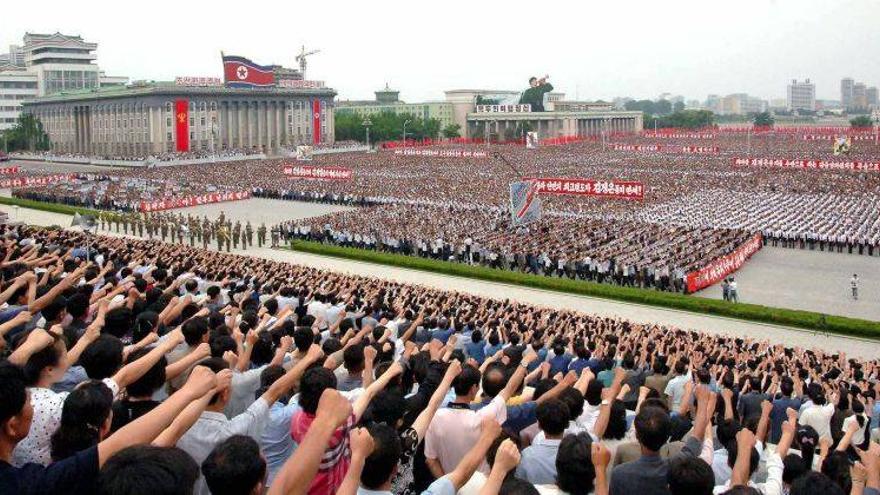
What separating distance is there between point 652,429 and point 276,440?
247cm

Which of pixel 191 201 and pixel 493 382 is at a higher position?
pixel 493 382

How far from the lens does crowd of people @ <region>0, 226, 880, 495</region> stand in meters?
3.64

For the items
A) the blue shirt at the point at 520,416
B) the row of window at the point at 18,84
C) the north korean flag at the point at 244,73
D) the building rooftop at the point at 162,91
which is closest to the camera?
the blue shirt at the point at 520,416

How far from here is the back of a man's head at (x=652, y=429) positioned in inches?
189

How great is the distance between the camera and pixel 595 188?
151 feet

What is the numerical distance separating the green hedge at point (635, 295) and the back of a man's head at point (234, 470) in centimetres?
2188

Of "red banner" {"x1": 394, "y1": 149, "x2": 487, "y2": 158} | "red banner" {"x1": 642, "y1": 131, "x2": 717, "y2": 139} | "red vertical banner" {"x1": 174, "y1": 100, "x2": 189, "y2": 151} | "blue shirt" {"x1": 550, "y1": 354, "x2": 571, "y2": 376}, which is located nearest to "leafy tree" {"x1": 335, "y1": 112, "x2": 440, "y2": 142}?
"red vertical banner" {"x1": 174, "y1": 100, "x2": 189, "y2": 151}

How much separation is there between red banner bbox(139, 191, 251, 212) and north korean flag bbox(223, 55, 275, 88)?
52242 millimetres

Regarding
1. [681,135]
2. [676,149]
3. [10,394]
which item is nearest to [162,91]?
[676,149]

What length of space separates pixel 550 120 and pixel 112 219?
358 feet

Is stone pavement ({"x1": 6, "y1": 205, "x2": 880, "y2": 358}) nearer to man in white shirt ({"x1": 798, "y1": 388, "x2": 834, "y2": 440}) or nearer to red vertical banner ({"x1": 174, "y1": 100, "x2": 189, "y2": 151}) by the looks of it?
man in white shirt ({"x1": 798, "y1": 388, "x2": 834, "y2": 440})

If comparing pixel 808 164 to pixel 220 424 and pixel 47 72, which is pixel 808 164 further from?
pixel 47 72

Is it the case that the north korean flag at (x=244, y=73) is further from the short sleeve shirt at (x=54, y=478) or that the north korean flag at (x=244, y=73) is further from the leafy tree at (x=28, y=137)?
the short sleeve shirt at (x=54, y=478)

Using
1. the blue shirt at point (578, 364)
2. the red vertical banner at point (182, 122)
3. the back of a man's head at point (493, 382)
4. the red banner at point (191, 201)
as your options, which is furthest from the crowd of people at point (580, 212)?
the red vertical banner at point (182, 122)
